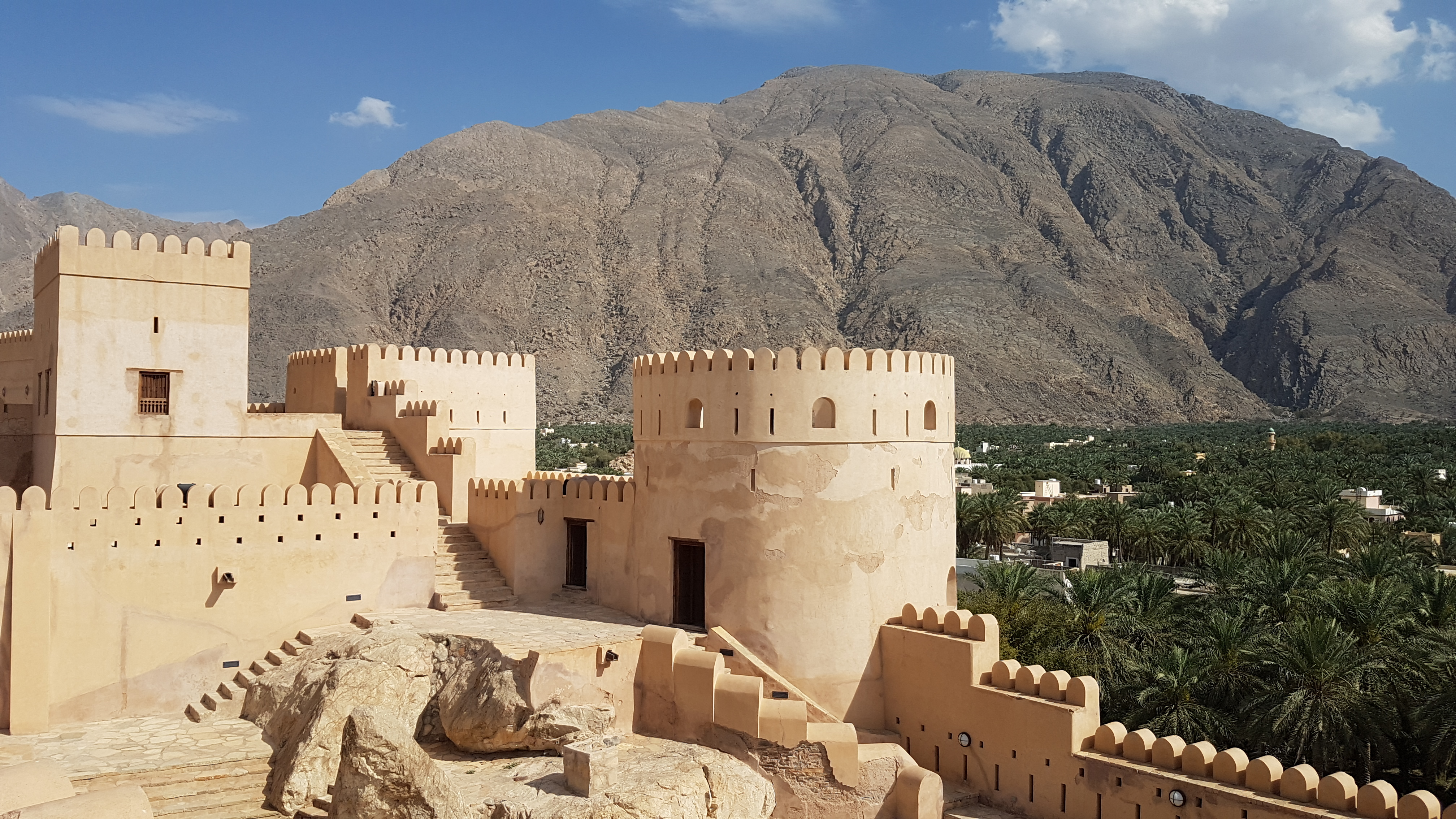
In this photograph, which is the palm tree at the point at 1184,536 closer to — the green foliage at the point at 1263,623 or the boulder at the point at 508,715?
the green foliage at the point at 1263,623

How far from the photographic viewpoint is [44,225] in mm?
113688

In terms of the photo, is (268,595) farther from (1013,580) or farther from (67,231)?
(1013,580)

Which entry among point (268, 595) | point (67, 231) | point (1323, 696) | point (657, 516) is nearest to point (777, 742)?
point (657, 516)

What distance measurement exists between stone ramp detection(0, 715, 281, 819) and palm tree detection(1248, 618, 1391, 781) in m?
11.0

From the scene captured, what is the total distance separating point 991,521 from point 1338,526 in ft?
28.1

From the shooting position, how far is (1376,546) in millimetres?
21594

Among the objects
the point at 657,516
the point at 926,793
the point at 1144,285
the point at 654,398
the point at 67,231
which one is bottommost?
the point at 926,793

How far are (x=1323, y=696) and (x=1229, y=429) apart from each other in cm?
7246

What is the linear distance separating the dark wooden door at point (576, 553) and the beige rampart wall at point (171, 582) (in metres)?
2.07

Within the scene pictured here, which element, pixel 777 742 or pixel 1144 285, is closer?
pixel 777 742

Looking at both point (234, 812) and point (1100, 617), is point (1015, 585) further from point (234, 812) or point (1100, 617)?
point (234, 812)

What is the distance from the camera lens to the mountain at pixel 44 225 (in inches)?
3487

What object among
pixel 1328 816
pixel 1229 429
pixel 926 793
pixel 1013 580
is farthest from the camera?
pixel 1229 429

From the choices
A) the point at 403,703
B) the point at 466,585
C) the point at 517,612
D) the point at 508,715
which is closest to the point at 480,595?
the point at 466,585
